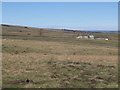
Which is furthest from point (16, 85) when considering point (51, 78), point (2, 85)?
point (51, 78)

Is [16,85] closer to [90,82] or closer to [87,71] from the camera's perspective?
[90,82]

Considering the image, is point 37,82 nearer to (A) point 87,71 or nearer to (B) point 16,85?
(B) point 16,85

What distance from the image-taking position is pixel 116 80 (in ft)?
39.3

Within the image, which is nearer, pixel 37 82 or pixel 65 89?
pixel 65 89

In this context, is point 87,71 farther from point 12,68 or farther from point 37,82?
point 12,68

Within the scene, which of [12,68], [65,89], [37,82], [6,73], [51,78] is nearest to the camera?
[65,89]

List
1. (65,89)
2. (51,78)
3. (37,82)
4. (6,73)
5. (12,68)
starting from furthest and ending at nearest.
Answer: (12,68) → (6,73) → (51,78) → (37,82) → (65,89)

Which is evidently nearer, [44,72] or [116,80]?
[116,80]

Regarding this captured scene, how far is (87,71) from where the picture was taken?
1411cm

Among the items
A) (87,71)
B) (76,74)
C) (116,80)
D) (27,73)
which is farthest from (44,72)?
(116,80)

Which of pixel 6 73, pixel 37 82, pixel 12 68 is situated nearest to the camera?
pixel 37 82

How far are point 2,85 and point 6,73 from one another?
7.94 feet

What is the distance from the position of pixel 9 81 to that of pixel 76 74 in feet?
15.0

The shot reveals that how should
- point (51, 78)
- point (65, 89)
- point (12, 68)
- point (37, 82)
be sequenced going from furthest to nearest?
point (12, 68) < point (51, 78) < point (37, 82) < point (65, 89)
